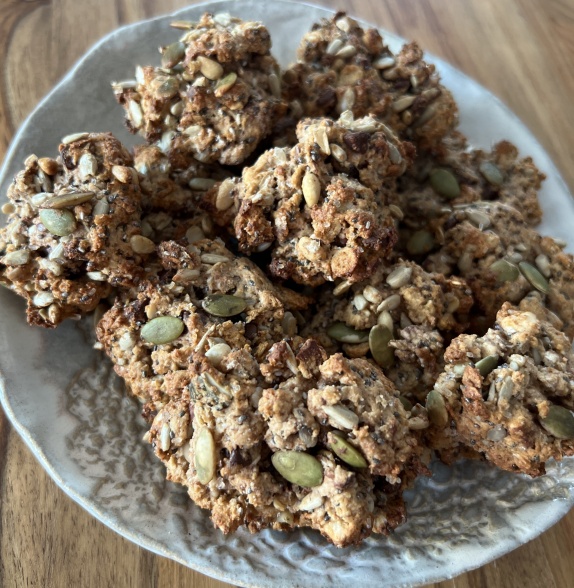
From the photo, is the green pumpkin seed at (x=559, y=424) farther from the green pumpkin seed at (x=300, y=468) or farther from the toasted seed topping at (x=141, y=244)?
the toasted seed topping at (x=141, y=244)

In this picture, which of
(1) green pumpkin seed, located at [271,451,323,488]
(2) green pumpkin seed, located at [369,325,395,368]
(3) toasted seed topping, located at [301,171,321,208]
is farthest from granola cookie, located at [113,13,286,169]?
(1) green pumpkin seed, located at [271,451,323,488]

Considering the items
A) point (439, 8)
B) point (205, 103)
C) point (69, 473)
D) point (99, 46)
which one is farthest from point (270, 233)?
point (439, 8)

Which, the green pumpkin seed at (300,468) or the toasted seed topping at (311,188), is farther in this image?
the toasted seed topping at (311,188)

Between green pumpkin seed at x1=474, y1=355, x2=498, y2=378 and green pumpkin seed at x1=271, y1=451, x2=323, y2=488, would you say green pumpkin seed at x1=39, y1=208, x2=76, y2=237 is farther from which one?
green pumpkin seed at x1=474, y1=355, x2=498, y2=378

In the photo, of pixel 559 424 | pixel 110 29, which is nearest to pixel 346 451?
pixel 559 424

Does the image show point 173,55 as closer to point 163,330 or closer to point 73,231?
point 73,231

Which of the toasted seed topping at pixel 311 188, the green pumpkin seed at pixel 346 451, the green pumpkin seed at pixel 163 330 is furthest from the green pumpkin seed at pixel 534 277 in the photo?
the green pumpkin seed at pixel 163 330
